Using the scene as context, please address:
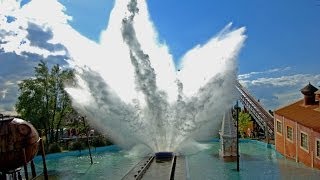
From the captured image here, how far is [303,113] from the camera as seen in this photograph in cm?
3541

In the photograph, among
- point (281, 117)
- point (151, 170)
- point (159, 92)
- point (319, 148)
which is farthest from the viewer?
point (159, 92)

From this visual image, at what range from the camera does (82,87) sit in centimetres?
5047

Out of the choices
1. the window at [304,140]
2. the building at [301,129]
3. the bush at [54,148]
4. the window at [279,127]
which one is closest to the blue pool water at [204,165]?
the building at [301,129]

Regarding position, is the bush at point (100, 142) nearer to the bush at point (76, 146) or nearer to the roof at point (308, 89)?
the bush at point (76, 146)

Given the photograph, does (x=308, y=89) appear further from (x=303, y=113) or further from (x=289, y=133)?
(x=289, y=133)

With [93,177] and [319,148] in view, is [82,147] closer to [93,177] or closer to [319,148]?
[93,177]

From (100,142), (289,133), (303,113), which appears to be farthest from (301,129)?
(100,142)

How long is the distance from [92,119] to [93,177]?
21456 mm

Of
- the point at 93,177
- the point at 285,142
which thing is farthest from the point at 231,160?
the point at 93,177

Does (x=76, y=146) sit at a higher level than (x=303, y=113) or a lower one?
lower

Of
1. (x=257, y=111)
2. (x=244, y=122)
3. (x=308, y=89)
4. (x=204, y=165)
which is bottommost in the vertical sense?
(x=204, y=165)

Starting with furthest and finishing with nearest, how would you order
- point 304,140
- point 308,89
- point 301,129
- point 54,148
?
point 54,148
point 308,89
point 301,129
point 304,140

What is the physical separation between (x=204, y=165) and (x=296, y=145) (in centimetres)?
808

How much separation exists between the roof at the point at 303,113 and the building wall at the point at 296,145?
39 cm
